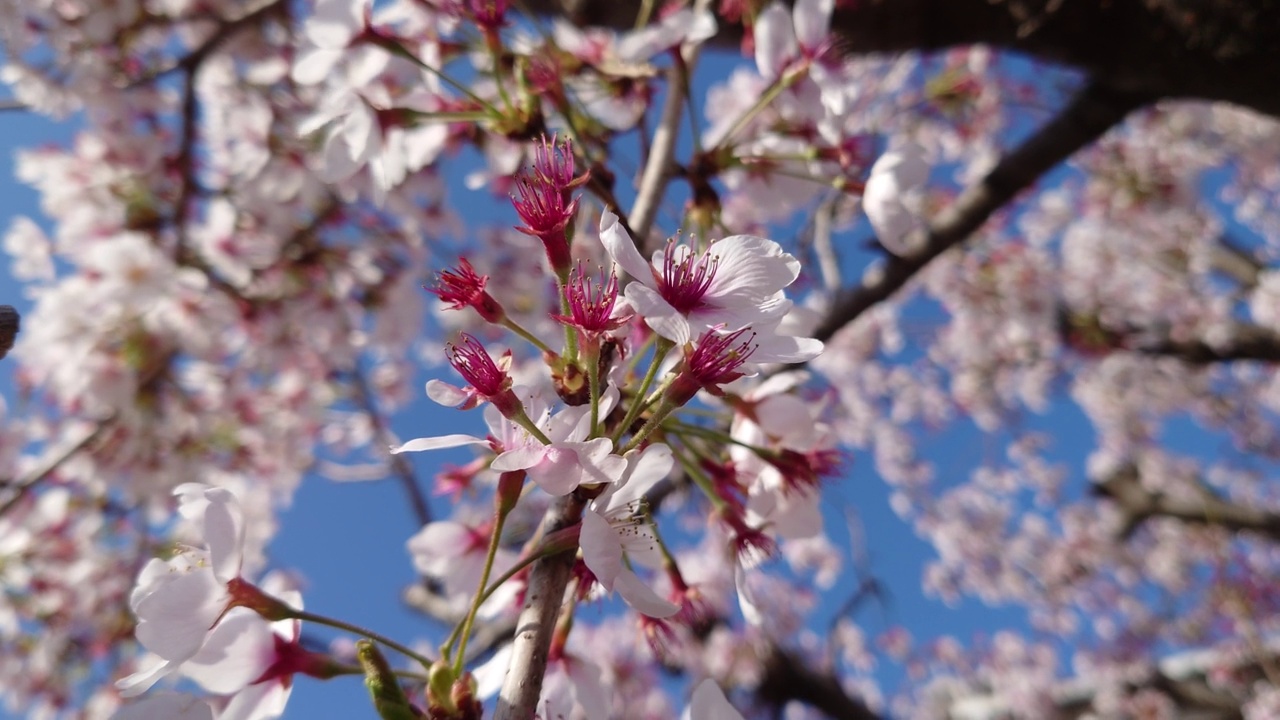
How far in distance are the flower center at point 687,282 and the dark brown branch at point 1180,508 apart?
5212mm

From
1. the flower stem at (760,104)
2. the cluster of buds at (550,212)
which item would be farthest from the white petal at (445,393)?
the flower stem at (760,104)

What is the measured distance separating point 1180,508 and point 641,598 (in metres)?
5.79

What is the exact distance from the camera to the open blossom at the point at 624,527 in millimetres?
490

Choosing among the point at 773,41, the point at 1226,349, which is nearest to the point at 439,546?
the point at 773,41

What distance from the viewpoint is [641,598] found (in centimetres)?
53

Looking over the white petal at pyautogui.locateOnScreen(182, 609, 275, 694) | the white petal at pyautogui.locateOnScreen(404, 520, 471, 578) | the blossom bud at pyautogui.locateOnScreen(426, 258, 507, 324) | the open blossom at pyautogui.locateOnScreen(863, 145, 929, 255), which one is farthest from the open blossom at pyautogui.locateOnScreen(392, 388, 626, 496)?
the open blossom at pyautogui.locateOnScreen(863, 145, 929, 255)

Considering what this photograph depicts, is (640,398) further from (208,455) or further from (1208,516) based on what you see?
(1208,516)

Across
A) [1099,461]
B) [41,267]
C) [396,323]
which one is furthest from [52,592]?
[1099,461]

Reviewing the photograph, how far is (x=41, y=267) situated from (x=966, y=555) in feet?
24.2

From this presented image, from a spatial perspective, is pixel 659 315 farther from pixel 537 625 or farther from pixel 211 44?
pixel 211 44

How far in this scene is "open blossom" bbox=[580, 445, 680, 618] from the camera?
1.61 ft

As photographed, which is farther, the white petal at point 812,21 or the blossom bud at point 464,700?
the white petal at point 812,21

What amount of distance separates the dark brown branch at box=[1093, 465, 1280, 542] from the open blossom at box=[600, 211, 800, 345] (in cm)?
519

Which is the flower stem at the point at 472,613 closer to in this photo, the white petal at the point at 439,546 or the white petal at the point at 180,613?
the white petal at the point at 180,613
